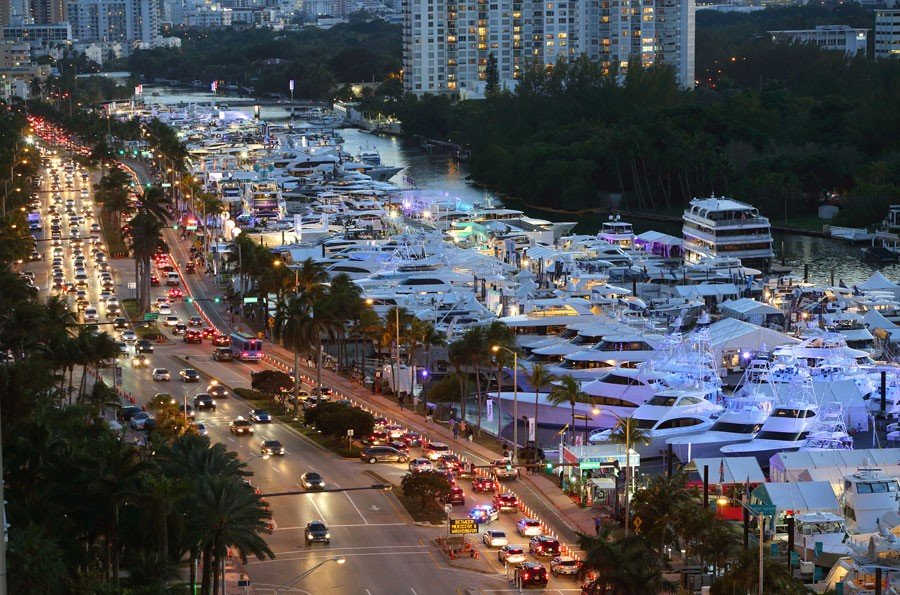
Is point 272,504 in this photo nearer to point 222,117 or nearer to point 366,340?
point 366,340

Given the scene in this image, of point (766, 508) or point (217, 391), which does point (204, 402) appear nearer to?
point (217, 391)

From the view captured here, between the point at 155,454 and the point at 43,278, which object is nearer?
the point at 155,454

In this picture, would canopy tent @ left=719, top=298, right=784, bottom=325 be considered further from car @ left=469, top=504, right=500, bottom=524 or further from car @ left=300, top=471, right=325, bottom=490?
car @ left=469, top=504, right=500, bottom=524

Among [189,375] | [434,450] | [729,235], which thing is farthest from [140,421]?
[729,235]

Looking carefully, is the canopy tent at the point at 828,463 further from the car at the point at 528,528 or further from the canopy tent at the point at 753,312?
the canopy tent at the point at 753,312

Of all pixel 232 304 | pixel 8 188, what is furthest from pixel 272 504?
pixel 8 188
